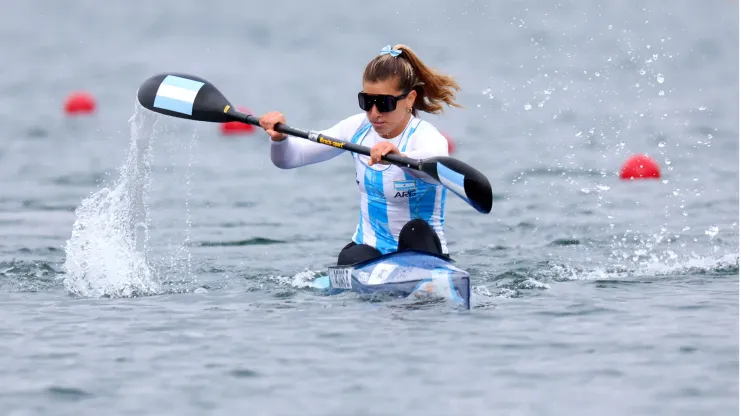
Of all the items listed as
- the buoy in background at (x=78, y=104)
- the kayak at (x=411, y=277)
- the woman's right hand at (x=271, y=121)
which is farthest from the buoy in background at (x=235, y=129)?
the kayak at (x=411, y=277)

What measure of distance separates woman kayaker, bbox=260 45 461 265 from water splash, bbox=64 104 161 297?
1136 millimetres

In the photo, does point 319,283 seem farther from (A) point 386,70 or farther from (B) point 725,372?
(B) point 725,372

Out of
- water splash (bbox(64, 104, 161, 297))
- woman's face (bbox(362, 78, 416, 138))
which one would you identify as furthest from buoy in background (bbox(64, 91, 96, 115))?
woman's face (bbox(362, 78, 416, 138))

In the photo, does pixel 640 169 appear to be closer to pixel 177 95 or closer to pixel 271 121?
pixel 177 95

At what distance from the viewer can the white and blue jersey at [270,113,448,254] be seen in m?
7.54

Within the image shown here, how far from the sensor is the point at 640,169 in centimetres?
1298

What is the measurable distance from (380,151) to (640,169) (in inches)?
252

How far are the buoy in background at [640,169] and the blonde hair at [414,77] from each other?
5579 mm

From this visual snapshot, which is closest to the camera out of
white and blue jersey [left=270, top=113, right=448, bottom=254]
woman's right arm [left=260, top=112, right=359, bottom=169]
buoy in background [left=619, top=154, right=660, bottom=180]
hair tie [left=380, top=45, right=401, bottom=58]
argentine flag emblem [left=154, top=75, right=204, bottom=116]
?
hair tie [left=380, top=45, right=401, bottom=58]

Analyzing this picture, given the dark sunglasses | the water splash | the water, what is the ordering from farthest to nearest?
the water splash, the dark sunglasses, the water

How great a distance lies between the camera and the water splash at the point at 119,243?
26.6 ft

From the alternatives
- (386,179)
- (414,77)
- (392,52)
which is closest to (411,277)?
(386,179)

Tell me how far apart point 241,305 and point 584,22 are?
91.2ft

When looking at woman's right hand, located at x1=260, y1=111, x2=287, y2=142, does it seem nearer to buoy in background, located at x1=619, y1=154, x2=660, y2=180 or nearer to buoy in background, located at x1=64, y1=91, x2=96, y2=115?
buoy in background, located at x1=619, y1=154, x2=660, y2=180
